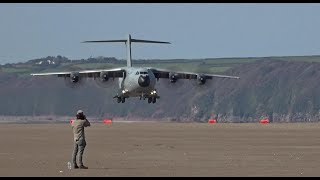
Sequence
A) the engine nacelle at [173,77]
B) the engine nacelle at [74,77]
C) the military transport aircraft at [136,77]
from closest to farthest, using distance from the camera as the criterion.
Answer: the military transport aircraft at [136,77] < the engine nacelle at [74,77] < the engine nacelle at [173,77]

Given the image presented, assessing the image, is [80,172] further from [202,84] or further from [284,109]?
[284,109]

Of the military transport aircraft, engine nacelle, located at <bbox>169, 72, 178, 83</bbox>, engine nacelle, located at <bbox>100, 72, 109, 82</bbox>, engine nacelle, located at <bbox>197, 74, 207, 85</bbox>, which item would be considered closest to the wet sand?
the military transport aircraft

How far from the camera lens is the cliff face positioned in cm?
10756

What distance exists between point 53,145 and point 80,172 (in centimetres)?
1410

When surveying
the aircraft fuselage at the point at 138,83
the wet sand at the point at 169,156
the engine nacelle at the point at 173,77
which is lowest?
the wet sand at the point at 169,156

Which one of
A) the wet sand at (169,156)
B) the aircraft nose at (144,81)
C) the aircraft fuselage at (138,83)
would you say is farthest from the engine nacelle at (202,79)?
the wet sand at (169,156)

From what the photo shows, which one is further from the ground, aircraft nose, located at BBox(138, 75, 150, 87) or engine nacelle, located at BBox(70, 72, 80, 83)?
engine nacelle, located at BBox(70, 72, 80, 83)

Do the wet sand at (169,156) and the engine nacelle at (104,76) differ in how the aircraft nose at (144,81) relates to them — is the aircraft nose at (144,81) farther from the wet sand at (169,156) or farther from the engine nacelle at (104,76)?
the wet sand at (169,156)

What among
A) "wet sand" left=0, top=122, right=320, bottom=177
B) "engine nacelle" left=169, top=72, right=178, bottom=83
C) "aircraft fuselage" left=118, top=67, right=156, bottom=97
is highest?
"engine nacelle" left=169, top=72, right=178, bottom=83

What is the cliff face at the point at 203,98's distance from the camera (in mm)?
107562

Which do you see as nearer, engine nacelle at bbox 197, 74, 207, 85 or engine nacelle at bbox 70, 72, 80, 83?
engine nacelle at bbox 70, 72, 80, 83

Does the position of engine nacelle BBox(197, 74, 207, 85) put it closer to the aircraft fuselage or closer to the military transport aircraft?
the military transport aircraft

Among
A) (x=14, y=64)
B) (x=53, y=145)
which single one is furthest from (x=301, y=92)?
(x=53, y=145)

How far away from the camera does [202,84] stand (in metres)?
99.3
